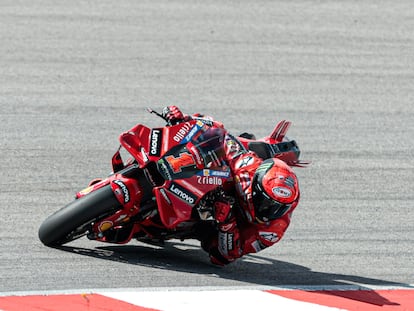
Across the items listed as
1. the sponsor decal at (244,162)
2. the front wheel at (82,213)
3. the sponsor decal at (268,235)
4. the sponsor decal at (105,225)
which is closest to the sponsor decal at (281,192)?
the sponsor decal at (268,235)

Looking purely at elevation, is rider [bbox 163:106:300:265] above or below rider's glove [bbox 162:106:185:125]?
below

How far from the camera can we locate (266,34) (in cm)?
1567

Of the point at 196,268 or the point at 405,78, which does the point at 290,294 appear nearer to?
the point at 196,268

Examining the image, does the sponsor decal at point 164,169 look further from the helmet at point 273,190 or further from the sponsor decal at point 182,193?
the helmet at point 273,190

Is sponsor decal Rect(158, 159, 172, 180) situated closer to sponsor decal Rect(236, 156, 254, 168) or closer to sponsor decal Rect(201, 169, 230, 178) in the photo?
sponsor decal Rect(201, 169, 230, 178)

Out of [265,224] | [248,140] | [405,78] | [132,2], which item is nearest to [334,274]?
[265,224]

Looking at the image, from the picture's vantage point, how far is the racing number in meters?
8.38

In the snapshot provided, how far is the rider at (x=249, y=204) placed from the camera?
8172mm

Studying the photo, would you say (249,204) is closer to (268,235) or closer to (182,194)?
(268,235)

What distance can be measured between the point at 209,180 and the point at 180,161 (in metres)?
0.30

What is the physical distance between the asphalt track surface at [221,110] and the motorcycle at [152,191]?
256 mm

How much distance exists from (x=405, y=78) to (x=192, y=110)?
3741 mm

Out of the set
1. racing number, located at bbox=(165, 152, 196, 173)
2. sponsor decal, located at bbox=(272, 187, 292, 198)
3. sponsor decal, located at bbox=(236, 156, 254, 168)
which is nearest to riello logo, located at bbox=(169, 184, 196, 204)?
racing number, located at bbox=(165, 152, 196, 173)

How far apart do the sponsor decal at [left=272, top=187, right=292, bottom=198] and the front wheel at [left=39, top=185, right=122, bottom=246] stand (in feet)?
4.42
